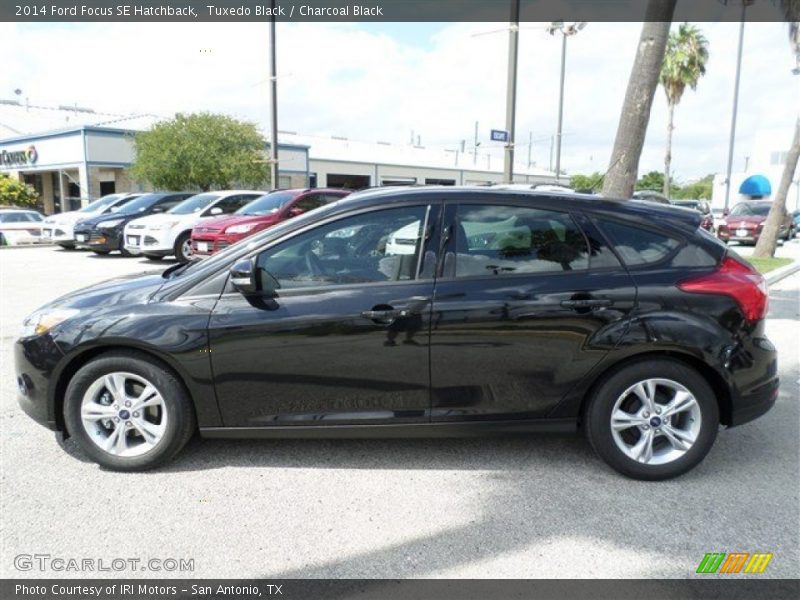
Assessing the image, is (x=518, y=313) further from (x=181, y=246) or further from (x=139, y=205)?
(x=139, y=205)

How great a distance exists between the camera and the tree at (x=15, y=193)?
30.3m

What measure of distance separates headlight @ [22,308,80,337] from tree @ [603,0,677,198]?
5744mm

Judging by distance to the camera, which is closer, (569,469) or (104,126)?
(569,469)

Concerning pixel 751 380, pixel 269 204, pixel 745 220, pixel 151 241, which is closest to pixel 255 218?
pixel 269 204

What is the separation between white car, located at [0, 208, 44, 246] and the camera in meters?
18.9

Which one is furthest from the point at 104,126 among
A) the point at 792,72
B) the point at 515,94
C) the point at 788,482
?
the point at 788,482

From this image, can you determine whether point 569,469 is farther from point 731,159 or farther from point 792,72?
point 731,159

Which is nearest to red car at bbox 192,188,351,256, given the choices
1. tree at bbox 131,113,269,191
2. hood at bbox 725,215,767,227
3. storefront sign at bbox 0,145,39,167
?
hood at bbox 725,215,767,227

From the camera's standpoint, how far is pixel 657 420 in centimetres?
348

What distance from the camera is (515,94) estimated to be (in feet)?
32.6

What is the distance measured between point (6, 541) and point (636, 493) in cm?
324

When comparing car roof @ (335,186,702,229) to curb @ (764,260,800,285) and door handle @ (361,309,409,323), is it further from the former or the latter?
curb @ (764,260,800,285)

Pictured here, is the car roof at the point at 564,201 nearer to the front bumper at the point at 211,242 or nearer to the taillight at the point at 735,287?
the taillight at the point at 735,287

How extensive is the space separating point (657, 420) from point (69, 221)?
1711cm
